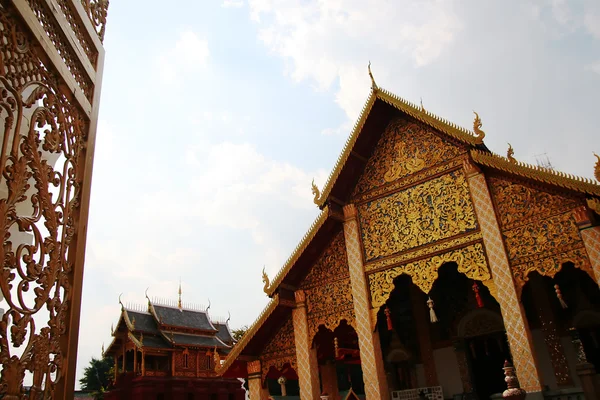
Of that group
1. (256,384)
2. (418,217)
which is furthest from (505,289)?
(256,384)

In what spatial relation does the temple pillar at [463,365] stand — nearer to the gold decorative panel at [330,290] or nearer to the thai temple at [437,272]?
A: the thai temple at [437,272]

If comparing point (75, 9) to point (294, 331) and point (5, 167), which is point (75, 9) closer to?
point (5, 167)

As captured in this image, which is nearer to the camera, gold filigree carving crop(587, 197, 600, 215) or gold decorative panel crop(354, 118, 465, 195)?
gold filigree carving crop(587, 197, 600, 215)

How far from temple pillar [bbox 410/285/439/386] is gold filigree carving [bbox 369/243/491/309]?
263cm

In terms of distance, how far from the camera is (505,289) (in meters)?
6.89

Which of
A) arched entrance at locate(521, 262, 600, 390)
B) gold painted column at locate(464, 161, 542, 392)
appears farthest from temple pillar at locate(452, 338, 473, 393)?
gold painted column at locate(464, 161, 542, 392)

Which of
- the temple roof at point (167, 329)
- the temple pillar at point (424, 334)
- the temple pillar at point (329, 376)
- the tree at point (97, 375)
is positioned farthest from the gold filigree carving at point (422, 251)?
the tree at point (97, 375)

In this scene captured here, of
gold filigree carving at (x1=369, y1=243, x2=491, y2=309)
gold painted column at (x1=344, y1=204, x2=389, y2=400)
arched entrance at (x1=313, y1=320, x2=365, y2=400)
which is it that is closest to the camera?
gold filigree carving at (x1=369, y1=243, x2=491, y2=309)

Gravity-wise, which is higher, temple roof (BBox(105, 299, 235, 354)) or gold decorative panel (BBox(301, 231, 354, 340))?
temple roof (BBox(105, 299, 235, 354))

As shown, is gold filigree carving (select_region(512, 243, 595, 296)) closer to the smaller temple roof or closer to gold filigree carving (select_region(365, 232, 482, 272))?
gold filigree carving (select_region(365, 232, 482, 272))

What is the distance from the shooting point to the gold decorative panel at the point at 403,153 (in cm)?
833

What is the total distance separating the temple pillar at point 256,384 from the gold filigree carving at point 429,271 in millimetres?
2788

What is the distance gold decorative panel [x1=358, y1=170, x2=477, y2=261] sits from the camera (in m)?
7.70

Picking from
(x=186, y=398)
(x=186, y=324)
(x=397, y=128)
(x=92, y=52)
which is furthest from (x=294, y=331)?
(x=186, y=324)
